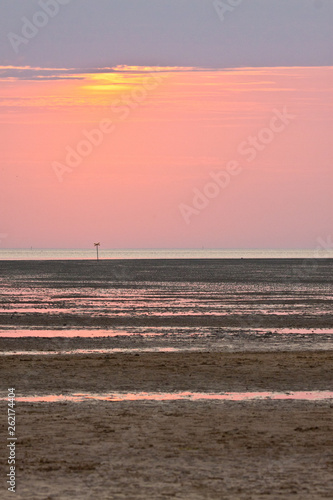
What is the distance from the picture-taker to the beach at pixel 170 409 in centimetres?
1217

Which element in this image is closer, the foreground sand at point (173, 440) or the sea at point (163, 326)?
the foreground sand at point (173, 440)

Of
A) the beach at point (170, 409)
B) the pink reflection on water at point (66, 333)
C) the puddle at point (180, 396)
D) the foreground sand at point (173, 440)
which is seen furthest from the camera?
the pink reflection on water at point (66, 333)

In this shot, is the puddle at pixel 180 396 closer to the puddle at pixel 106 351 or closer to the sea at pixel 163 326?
the sea at pixel 163 326

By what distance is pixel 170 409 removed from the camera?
690 inches

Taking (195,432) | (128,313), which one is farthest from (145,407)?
(128,313)

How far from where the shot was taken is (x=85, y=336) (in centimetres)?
3328

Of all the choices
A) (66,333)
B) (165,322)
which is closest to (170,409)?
(66,333)

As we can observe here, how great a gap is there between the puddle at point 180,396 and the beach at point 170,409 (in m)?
0.05

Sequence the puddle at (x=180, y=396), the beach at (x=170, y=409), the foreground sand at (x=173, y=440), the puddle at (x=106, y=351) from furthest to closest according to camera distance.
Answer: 1. the puddle at (x=106, y=351)
2. the puddle at (x=180, y=396)
3. the beach at (x=170, y=409)
4. the foreground sand at (x=173, y=440)

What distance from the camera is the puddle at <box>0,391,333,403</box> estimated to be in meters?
18.8

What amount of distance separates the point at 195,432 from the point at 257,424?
1.41 m


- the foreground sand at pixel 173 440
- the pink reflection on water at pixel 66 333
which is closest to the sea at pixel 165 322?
the pink reflection on water at pixel 66 333

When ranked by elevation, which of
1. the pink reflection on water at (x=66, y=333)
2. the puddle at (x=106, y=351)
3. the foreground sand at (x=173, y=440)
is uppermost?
the pink reflection on water at (x=66, y=333)

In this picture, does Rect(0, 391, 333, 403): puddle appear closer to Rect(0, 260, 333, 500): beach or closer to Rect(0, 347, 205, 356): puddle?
Rect(0, 260, 333, 500): beach
